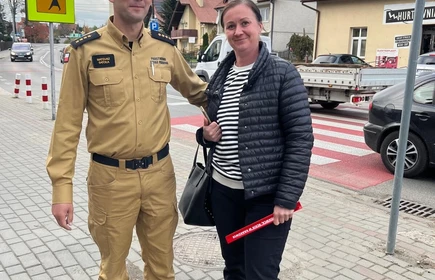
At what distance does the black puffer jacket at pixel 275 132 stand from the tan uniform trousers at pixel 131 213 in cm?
53

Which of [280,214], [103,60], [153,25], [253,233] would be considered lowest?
[253,233]

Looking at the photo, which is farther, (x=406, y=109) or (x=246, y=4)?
(x=406, y=109)

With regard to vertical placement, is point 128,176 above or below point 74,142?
below

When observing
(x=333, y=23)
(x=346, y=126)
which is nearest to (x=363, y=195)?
(x=346, y=126)

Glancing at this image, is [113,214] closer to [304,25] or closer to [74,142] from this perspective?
[74,142]

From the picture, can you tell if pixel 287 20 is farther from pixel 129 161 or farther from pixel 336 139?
pixel 129 161

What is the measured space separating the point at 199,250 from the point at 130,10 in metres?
2.33

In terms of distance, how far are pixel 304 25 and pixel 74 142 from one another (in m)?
43.6

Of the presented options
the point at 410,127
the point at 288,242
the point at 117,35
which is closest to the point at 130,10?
the point at 117,35

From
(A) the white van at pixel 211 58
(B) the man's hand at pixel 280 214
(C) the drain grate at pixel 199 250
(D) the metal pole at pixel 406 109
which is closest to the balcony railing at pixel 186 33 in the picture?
(A) the white van at pixel 211 58

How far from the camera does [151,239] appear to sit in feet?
8.30

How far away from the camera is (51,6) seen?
9172 mm

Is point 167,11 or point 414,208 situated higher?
point 167,11

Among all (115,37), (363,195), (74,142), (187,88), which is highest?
(115,37)
